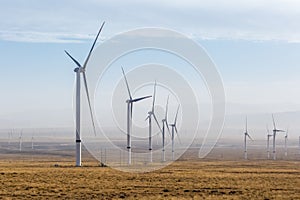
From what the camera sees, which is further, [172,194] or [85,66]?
[85,66]

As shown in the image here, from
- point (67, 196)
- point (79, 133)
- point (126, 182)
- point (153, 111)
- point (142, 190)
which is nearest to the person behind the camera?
point (67, 196)

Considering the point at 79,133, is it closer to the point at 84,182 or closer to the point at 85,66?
the point at 85,66

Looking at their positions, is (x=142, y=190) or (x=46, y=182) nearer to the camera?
(x=142, y=190)

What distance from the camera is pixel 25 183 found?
169ft

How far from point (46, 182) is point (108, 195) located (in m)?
11.9

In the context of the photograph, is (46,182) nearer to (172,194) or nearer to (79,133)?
(172,194)

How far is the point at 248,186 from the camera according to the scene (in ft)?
172

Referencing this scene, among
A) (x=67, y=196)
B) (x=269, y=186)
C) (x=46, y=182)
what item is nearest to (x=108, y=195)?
(x=67, y=196)

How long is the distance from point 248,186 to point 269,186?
194cm

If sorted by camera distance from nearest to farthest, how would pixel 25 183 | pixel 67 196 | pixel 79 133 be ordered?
1. pixel 67 196
2. pixel 25 183
3. pixel 79 133

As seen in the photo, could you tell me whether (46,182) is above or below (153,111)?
below

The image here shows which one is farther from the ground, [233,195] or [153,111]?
[153,111]

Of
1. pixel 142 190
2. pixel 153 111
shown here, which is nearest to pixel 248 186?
pixel 142 190

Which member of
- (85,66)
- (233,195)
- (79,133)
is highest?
(85,66)
